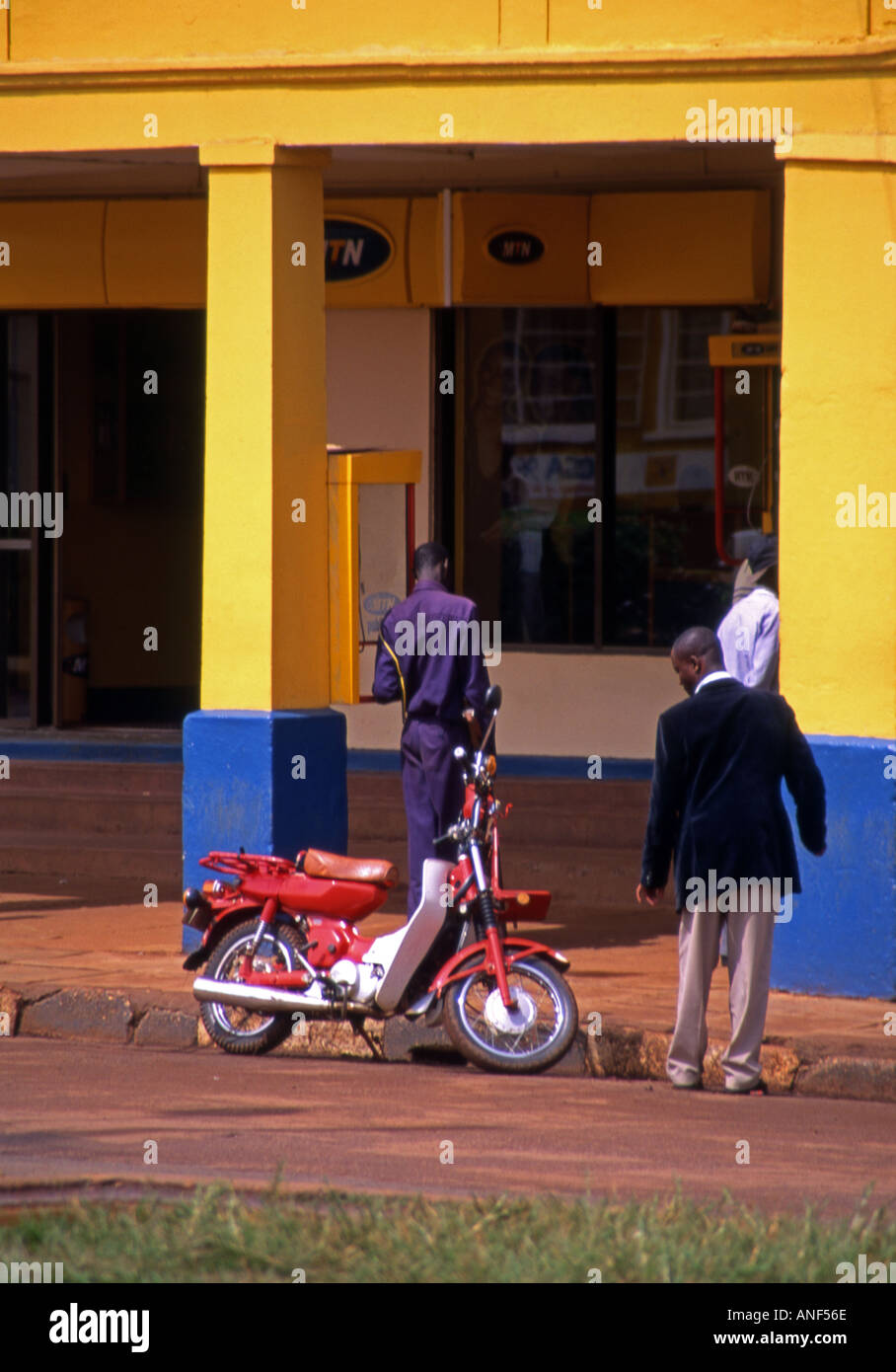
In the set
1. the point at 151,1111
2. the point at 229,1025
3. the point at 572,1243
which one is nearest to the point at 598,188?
the point at 229,1025

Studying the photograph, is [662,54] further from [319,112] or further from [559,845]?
[559,845]

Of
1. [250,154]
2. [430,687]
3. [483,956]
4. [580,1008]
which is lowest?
[580,1008]

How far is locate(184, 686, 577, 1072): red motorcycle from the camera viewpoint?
7.62 meters

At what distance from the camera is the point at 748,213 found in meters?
12.2

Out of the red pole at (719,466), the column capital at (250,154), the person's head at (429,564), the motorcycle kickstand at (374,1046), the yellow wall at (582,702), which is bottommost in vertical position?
the motorcycle kickstand at (374,1046)

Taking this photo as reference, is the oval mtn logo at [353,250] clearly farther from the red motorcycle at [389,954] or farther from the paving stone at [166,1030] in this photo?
the paving stone at [166,1030]

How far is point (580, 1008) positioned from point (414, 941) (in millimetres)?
899

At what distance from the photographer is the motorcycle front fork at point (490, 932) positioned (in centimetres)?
751

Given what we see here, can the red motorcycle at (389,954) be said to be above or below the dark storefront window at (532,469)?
below

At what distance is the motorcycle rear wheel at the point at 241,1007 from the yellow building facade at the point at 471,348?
56.0 inches

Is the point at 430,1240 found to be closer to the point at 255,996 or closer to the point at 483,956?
the point at 483,956

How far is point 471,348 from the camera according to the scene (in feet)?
43.4

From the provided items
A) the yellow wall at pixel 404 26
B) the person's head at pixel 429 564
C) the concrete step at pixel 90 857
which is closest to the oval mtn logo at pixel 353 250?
the yellow wall at pixel 404 26

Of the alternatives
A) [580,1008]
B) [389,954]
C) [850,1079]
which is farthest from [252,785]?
[850,1079]
